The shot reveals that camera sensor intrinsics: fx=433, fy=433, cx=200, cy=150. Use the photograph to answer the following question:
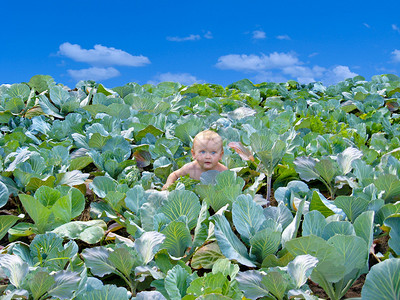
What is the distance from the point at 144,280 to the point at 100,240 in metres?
0.42

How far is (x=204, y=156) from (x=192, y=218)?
78cm

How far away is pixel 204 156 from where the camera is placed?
2.49 metres

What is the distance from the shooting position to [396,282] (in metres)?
1.17

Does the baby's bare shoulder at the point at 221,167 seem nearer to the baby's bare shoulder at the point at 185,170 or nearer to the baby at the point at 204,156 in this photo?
the baby at the point at 204,156

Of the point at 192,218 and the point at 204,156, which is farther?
the point at 204,156

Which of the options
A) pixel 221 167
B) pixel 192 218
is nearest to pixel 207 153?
pixel 221 167

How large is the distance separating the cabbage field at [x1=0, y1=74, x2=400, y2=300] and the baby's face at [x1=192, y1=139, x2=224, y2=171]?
0.52 feet

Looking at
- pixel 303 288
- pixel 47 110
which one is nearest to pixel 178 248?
pixel 303 288

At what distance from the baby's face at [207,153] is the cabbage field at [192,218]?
0.16 metres

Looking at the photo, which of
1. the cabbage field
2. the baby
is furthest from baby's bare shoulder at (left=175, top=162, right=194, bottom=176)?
the cabbage field

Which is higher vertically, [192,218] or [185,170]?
[185,170]

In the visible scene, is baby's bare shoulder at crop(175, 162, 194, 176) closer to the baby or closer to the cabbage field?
the baby

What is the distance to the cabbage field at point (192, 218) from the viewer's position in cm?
133

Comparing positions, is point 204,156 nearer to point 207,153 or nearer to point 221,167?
point 207,153
